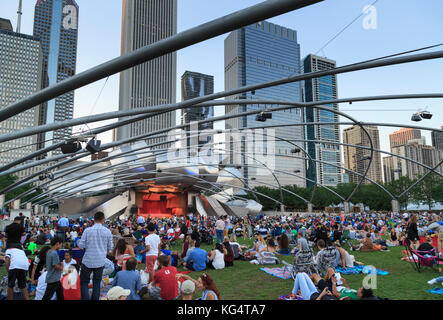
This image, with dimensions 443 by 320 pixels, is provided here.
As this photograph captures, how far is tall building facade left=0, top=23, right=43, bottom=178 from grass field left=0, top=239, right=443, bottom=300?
127817 mm

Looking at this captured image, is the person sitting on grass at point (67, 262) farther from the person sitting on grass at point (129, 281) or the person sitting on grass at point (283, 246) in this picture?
the person sitting on grass at point (283, 246)

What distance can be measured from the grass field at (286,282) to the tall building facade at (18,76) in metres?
128

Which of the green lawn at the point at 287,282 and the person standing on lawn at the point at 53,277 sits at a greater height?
the person standing on lawn at the point at 53,277

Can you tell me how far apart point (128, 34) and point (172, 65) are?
3253 cm

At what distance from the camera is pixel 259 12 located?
5.17 metres

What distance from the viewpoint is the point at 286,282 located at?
8266 millimetres

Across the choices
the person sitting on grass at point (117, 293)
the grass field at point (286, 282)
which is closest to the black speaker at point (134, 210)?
the grass field at point (286, 282)

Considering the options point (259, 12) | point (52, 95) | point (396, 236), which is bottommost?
point (396, 236)

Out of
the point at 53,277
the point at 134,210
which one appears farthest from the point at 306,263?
the point at 134,210

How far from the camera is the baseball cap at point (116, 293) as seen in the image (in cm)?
543

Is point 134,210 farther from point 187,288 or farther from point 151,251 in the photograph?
point 187,288
